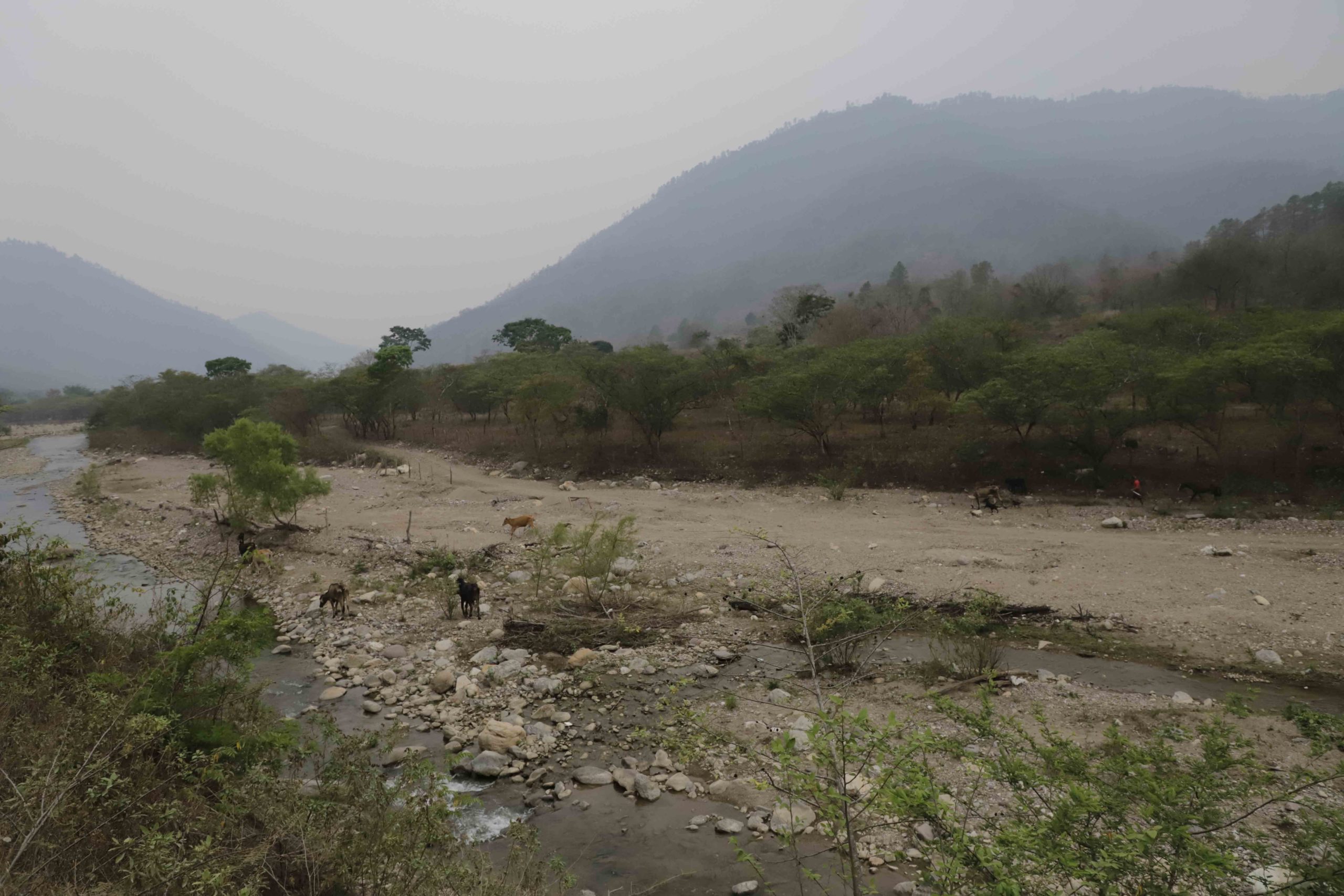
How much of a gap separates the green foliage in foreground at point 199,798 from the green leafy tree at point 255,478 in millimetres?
10208

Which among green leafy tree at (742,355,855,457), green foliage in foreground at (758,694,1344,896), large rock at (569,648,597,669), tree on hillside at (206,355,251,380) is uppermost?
tree on hillside at (206,355,251,380)

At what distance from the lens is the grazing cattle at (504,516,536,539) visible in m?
17.3

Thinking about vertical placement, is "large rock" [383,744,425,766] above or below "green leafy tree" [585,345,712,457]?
below

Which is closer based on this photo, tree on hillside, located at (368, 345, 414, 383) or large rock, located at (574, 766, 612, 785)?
large rock, located at (574, 766, 612, 785)

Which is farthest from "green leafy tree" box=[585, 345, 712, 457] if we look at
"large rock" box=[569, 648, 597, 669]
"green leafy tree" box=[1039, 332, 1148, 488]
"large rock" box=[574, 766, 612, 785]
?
"large rock" box=[574, 766, 612, 785]

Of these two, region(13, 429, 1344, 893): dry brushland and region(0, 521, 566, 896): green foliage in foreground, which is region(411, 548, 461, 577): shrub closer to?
region(13, 429, 1344, 893): dry brushland

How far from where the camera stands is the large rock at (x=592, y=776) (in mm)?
7047

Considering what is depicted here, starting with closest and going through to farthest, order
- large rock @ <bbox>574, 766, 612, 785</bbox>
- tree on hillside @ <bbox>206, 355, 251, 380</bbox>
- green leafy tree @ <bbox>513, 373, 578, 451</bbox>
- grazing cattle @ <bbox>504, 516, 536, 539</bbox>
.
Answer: large rock @ <bbox>574, 766, 612, 785</bbox>, grazing cattle @ <bbox>504, 516, 536, 539</bbox>, green leafy tree @ <bbox>513, 373, 578, 451</bbox>, tree on hillside @ <bbox>206, 355, 251, 380</bbox>

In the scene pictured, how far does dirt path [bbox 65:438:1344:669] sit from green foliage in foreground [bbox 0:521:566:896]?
8.18 metres

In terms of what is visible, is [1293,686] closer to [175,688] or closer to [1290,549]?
[1290,549]

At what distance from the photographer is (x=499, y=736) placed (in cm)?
768

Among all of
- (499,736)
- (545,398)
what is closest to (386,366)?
(545,398)

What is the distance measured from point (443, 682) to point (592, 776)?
327 centimetres

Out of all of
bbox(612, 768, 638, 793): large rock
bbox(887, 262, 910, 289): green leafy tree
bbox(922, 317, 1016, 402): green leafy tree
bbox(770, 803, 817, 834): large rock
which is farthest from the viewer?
bbox(887, 262, 910, 289): green leafy tree
